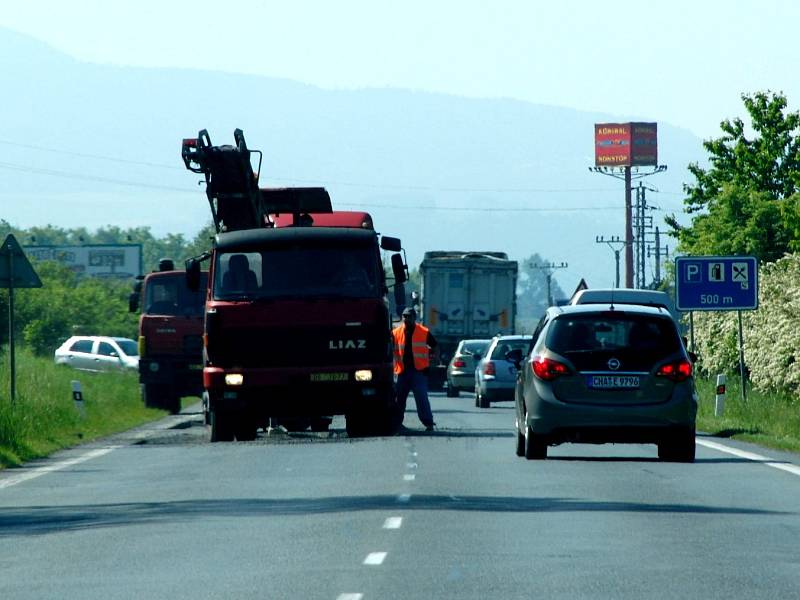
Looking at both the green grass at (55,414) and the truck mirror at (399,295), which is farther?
the green grass at (55,414)

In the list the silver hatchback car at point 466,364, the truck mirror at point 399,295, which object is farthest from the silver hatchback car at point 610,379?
the silver hatchback car at point 466,364

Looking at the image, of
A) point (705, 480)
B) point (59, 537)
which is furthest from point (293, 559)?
point (705, 480)

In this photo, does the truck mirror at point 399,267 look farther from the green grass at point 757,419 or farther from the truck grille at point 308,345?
the green grass at point 757,419

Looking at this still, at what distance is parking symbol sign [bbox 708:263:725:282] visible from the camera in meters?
34.7

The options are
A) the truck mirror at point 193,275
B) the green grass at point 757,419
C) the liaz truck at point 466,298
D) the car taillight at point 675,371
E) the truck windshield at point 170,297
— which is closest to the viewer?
the car taillight at point 675,371

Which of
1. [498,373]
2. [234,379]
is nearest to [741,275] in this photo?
[498,373]

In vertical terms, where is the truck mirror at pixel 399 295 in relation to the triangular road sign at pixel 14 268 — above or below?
below

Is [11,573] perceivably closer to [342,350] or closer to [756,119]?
[342,350]

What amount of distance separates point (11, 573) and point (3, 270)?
1757 centimetres

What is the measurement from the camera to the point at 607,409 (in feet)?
67.5

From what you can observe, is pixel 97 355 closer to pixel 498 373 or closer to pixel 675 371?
pixel 498 373

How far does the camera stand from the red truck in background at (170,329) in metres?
35.1

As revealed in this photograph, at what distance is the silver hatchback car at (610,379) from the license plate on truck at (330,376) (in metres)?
2.72

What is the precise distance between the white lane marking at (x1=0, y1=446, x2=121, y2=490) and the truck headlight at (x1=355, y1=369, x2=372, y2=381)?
347 centimetres
